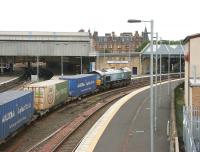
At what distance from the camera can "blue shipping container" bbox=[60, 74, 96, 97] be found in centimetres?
5266

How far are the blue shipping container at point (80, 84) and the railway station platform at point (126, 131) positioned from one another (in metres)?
5.18

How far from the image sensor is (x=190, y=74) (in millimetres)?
37562

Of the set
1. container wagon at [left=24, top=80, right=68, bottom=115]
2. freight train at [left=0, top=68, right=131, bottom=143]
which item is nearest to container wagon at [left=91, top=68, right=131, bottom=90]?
freight train at [left=0, top=68, right=131, bottom=143]

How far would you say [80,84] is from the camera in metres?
55.2

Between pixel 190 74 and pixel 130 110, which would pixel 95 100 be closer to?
pixel 130 110

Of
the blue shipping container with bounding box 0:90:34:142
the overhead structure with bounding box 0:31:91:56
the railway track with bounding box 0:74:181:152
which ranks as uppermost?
the overhead structure with bounding box 0:31:91:56

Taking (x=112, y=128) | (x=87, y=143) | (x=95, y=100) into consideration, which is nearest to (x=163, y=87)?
(x=95, y=100)

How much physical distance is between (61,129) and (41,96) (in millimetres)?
4437

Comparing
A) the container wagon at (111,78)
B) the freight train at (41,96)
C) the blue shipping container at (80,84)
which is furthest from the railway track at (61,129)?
the container wagon at (111,78)

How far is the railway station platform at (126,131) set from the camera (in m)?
29.0

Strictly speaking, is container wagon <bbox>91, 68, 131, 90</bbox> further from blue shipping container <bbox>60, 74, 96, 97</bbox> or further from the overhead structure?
the overhead structure

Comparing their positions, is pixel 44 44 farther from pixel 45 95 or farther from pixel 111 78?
pixel 45 95

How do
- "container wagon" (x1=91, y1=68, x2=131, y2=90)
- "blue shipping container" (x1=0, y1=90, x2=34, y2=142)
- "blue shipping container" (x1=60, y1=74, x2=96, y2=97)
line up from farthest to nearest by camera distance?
"container wagon" (x1=91, y1=68, x2=131, y2=90) → "blue shipping container" (x1=60, y1=74, x2=96, y2=97) → "blue shipping container" (x1=0, y1=90, x2=34, y2=142)

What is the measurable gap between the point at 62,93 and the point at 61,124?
8.55 m
